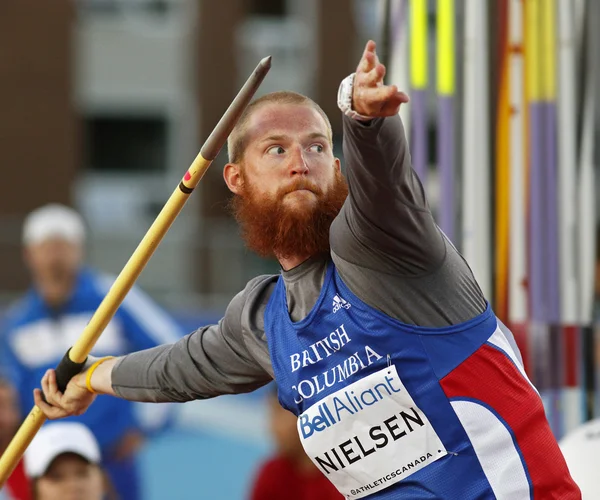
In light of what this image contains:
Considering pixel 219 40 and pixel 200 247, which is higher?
pixel 219 40

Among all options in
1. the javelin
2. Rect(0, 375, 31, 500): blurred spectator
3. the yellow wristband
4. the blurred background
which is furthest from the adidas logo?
Rect(0, 375, 31, 500): blurred spectator

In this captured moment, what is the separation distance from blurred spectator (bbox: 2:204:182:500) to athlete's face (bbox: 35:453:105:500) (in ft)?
5.50

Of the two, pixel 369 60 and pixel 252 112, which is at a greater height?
pixel 369 60

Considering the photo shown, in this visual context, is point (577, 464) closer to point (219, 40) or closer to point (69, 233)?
point (69, 233)

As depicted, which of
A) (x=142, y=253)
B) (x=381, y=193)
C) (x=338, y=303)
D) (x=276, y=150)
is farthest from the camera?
(x=142, y=253)

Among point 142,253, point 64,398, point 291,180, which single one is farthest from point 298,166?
point 64,398

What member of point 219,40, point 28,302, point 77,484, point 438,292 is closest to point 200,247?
point 219,40

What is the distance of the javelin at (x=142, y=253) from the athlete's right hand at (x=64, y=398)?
0.02 meters

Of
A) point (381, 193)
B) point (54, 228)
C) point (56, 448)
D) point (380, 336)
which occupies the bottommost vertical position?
point (56, 448)

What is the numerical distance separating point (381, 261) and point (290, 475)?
3170mm

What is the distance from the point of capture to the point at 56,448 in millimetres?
4582

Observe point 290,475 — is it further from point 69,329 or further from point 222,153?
point 222,153

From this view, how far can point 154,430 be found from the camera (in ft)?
22.0

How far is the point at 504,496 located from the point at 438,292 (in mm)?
508
